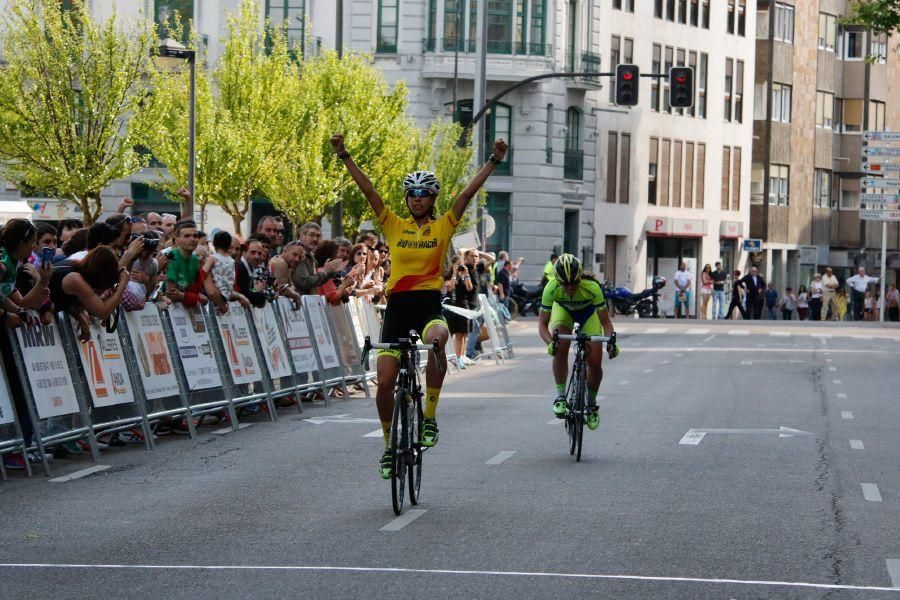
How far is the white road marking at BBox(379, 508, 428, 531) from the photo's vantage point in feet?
34.8

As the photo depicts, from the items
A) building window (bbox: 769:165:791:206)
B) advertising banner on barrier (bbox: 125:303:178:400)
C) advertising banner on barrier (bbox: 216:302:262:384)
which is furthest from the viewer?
building window (bbox: 769:165:791:206)

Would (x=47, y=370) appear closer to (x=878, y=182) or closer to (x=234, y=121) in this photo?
(x=234, y=121)

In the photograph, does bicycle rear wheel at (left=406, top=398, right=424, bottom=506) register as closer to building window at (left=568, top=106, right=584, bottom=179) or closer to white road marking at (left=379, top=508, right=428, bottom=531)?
white road marking at (left=379, top=508, right=428, bottom=531)

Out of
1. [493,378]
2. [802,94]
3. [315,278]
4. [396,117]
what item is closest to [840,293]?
[802,94]

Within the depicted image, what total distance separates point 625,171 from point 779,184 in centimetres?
1335

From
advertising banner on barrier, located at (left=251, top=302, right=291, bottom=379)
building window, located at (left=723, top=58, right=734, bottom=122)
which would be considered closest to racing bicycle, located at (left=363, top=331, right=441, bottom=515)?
advertising banner on barrier, located at (left=251, top=302, right=291, bottom=379)

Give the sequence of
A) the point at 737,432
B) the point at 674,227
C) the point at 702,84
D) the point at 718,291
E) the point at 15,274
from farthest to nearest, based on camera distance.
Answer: the point at 702,84 < the point at 674,227 < the point at 718,291 < the point at 737,432 < the point at 15,274

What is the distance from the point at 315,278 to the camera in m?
21.0

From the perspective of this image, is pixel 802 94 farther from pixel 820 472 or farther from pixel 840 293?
pixel 820 472

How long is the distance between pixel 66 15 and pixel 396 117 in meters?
9.47

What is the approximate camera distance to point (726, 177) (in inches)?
2906

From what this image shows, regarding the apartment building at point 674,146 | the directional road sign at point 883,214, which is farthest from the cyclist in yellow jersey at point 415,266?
the apartment building at point 674,146

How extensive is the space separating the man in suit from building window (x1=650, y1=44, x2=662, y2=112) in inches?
436

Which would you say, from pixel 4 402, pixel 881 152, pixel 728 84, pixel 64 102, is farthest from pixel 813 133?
pixel 4 402
